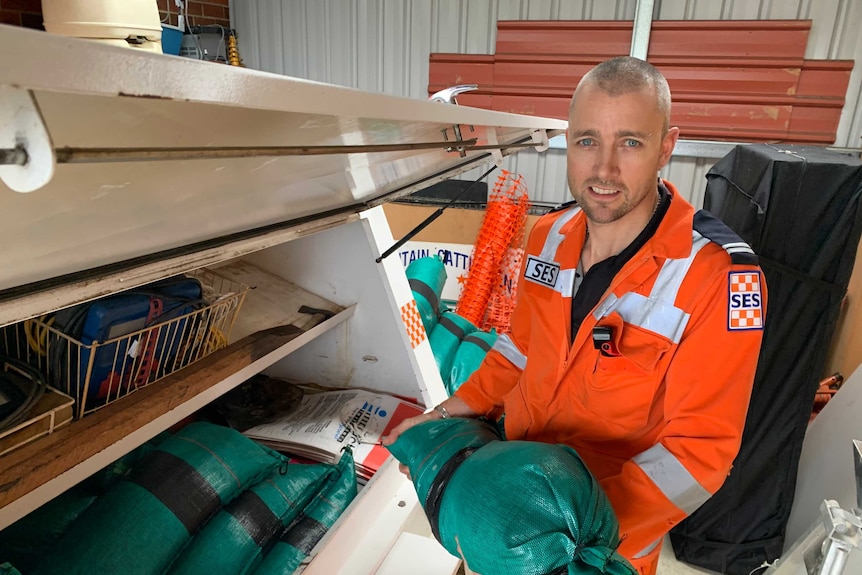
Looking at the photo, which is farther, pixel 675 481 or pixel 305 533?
pixel 305 533

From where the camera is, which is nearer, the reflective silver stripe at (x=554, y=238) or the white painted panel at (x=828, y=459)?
the reflective silver stripe at (x=554, y=238)

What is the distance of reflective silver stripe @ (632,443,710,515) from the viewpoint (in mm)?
951

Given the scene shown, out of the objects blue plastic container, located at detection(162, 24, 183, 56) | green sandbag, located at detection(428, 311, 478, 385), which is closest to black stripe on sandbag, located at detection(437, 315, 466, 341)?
green sandbag, located at detection(428, 311, 478, 385)

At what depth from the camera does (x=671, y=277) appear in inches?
40.0

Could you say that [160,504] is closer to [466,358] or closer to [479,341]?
[466,358]

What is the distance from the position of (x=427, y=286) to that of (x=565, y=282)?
1.37m

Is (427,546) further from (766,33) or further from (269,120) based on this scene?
(766,33)

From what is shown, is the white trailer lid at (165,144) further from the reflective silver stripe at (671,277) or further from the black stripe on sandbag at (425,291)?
the black stripe on sandbag at (425,291)

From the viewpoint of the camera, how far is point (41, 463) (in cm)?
77

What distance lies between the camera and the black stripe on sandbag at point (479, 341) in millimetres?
2383

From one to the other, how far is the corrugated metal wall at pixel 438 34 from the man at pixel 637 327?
216cm

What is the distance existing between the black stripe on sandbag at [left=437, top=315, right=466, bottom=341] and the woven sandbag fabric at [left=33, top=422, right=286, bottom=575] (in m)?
1.32

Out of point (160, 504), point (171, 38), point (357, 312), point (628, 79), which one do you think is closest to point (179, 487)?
point (160, 504)

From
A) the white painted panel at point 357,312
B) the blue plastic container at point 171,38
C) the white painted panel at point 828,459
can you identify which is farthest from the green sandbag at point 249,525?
the blue plastic container at point 171,38
